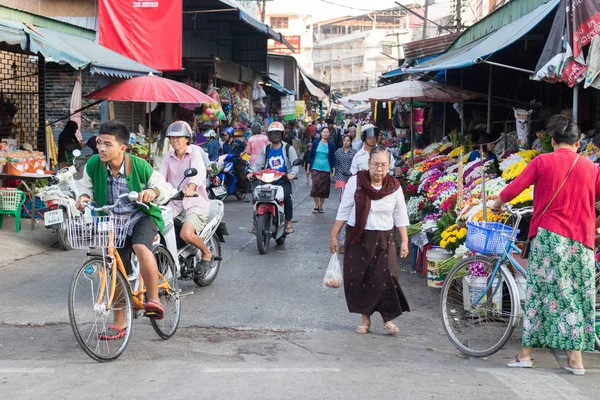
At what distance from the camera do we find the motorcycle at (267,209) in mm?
10867

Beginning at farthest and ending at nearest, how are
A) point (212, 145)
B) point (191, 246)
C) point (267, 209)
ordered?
point (212, 145), point (267, 209), point (191, 246)

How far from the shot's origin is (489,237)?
19.3 feet

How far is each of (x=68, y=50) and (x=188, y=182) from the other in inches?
190

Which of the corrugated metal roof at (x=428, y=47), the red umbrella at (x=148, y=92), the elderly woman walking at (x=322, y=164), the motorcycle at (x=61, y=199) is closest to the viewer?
the motorcycle at (x=61, y=199)

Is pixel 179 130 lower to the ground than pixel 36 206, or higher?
higher

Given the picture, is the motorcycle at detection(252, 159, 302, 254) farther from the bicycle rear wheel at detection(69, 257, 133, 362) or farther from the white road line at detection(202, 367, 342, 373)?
the white road line at detection(202, 367, 342, 373)

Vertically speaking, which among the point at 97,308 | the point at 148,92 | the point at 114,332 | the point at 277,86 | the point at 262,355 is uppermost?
the point at 277,86

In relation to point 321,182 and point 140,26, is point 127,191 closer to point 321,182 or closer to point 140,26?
point 321,182

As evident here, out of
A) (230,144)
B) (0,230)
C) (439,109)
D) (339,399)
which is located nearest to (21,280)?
(0,230)

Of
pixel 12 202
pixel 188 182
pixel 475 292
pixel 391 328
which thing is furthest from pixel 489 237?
pixel 12 202

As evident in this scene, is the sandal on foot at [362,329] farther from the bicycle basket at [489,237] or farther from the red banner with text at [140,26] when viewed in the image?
the red banner with text at [140,26]

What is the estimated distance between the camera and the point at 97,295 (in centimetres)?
549

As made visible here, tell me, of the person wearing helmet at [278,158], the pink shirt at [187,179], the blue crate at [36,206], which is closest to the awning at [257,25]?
the person wearing helmet at [278,158]

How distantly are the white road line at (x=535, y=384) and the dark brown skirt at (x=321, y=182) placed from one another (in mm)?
Result: 10029
